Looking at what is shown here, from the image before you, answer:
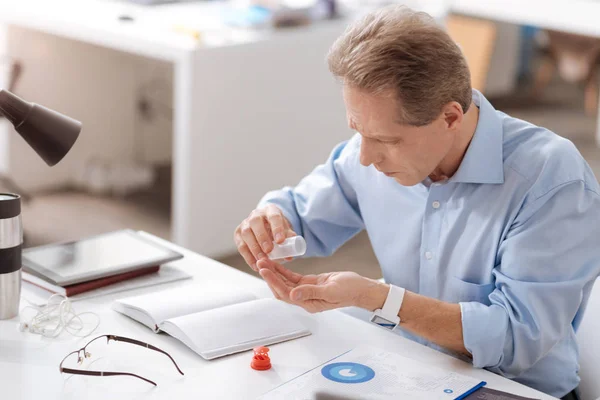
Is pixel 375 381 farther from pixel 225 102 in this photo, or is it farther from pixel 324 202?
pixel 225 102

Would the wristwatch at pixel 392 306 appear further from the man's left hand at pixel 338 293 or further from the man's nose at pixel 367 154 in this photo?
the man's nose at pixel 367 154

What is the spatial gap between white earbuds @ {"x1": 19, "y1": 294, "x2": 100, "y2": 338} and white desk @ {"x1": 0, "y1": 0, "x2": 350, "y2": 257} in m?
1.78

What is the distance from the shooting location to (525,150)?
1606 millimetres

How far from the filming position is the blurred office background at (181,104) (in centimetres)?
342

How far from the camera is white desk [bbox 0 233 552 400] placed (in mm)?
1373

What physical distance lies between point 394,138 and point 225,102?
1.93 meters

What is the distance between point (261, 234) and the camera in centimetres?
171

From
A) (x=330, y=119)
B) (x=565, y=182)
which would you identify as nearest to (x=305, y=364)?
(x=565, y=182)

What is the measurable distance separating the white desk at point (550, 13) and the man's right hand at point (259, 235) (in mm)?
3399

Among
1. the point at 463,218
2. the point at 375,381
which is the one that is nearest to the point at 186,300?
the point at 375,381

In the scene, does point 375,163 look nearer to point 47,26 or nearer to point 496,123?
point 496,123

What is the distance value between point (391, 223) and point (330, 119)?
2.13 meters

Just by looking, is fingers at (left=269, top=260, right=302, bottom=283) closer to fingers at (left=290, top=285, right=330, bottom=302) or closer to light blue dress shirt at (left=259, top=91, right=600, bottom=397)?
fingers at (left=290, top=285, right=330, bottom=302)

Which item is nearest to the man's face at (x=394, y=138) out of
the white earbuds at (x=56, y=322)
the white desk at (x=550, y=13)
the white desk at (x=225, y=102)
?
the white earbuds at (x=56, y=322)
